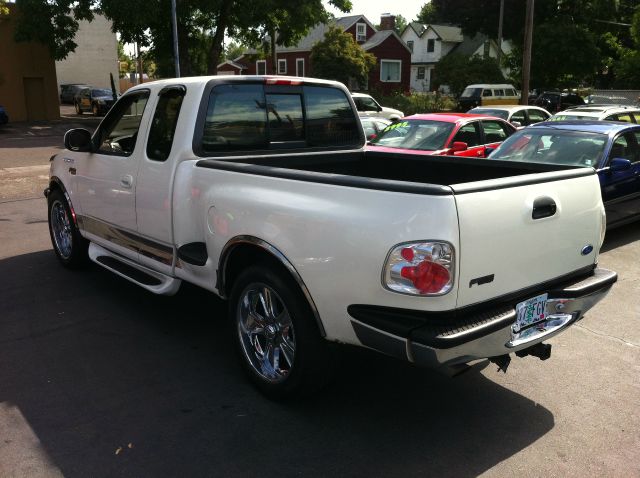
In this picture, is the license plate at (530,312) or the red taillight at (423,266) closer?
the red taillight at (423,266)

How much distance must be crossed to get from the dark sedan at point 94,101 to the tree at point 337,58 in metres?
13.7

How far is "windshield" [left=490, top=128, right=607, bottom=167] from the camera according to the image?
7734 millimetres

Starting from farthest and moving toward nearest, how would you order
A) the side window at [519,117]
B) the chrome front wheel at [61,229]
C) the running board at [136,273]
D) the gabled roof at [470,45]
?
the gabled roof at [470,45], the side window at [519,117], the chrome front wheel at [61,229], the running board at [136,273]

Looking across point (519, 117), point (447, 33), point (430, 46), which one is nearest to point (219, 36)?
point (519, 117)

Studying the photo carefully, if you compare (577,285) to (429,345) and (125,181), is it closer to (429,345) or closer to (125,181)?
(429,345)

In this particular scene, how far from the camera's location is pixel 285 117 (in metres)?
4.86

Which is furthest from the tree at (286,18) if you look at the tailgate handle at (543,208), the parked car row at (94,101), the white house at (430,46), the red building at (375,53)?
the white house at (430,46)

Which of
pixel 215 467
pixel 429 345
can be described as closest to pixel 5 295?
pixel 215 467

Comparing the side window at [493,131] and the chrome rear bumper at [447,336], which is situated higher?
the side window at [493,131]

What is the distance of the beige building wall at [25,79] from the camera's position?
29453 millimetres

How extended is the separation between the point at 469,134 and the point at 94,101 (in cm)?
2990

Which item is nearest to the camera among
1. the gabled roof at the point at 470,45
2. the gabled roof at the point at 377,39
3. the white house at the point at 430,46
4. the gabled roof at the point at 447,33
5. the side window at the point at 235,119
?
the side window at the point at 235,119

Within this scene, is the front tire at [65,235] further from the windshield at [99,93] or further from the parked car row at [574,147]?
Answer: the windshield at [99,93]

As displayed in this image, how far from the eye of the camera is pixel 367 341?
3037 mm
